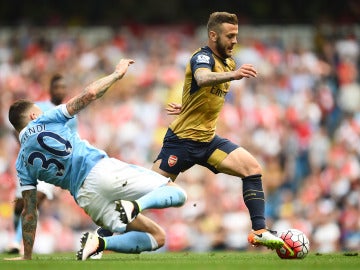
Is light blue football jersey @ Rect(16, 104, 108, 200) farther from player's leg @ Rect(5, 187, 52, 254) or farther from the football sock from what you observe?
player's leg @ Rect(5, 187, 52, 254)

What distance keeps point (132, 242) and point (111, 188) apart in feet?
2.17

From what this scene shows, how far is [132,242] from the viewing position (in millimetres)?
10211

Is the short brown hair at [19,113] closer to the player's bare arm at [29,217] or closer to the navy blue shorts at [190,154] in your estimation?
the player's bare arm at [29,217]

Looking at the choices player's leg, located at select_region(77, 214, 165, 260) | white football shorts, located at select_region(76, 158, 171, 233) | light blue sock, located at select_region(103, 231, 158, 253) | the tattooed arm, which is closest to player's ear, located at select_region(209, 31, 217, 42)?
the tattooed arm

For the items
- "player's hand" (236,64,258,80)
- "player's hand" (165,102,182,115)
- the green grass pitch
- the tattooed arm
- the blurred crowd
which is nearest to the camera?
the green grass pitch

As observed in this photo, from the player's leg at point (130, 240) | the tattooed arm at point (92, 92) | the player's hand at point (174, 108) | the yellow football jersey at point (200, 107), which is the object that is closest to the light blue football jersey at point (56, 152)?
the tattooed arm at point (92, 92)

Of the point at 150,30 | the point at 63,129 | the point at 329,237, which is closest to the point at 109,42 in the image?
the point at 150,30

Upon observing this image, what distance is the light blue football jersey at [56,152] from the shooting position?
32.4 ft

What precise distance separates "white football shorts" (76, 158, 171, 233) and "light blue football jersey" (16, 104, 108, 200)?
0.10 m

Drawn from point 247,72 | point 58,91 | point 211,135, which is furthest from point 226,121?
point 247,72

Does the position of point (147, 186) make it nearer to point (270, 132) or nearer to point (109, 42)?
point (270, 132)

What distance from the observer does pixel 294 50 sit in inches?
827

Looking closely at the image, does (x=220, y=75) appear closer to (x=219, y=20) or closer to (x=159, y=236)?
(x=219, y=20)

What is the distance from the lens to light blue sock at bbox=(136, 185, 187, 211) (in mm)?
9719
